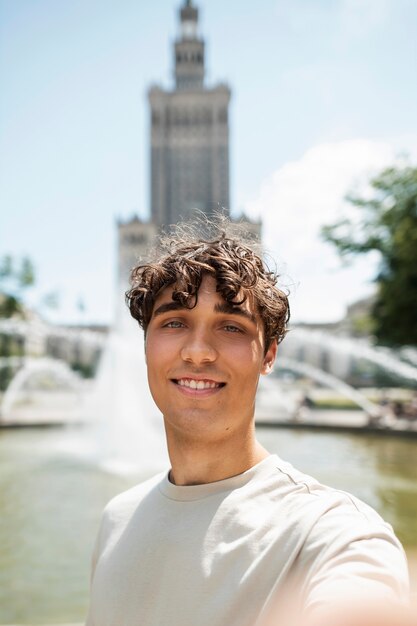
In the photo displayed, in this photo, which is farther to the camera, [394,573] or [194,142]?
[194,142]

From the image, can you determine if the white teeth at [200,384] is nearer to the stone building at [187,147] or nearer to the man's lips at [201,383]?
the man's lips at [201,383]

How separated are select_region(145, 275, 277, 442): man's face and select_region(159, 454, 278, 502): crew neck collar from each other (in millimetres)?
100

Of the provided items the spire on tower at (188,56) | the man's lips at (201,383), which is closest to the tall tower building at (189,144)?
the spire on tower at (188,56)

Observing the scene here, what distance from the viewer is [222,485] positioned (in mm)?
1340

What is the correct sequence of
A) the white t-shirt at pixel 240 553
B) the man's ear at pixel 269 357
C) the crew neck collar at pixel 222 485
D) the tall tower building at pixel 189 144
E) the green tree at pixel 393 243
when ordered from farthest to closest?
the tall tower building at pixel 189 144
the green tree at pixel 393 243
the man's ear at pixel 269 357
the crew neck collar at pixel 222 485
the white t-shirt at pixel 240 553

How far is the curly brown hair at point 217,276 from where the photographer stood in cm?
142

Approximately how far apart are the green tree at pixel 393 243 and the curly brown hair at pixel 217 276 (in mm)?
19367

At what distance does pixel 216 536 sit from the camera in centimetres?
122

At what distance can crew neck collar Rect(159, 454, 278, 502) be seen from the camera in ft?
4.37

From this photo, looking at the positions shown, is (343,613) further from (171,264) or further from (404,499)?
(404,499)

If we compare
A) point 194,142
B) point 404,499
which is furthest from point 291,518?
point 194,142

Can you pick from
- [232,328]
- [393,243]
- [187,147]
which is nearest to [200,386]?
[232,328]

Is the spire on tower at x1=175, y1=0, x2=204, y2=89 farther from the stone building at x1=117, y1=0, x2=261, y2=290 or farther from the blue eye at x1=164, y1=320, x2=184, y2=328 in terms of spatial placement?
the blue eye at x1=164, y1=320, x2=184, y2=328

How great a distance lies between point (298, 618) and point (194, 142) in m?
88.7
